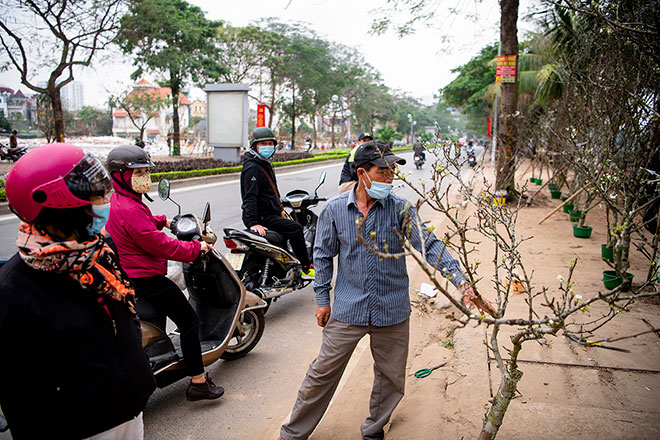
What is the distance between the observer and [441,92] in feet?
112

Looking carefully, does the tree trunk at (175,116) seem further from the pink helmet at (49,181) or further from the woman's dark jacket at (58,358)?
the woman's dark jacket at (58,358)

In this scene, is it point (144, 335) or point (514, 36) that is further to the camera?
point (514, 36)

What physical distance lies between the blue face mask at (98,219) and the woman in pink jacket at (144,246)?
1.06m

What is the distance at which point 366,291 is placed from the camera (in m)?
2.32

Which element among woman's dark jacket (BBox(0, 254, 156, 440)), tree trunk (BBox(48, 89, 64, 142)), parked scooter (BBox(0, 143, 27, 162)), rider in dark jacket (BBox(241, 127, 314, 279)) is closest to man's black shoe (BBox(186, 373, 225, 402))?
woman's dark jacket (BBox(0, 254, 156, 440))

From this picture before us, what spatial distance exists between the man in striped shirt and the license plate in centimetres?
173

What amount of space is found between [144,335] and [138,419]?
108 cm

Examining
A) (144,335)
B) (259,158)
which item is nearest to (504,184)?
(259,158)

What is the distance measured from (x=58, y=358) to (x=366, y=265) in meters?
1.37

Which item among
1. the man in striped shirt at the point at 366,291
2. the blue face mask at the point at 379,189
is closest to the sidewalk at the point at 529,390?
the man in striped shirt at the point at 366,291

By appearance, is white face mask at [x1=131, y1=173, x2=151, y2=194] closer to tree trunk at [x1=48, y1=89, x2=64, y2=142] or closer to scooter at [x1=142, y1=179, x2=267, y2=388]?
scooter at [x1=142, y1=179, x2=267, y2=388]

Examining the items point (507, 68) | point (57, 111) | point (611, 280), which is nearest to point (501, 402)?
point (611, 280)

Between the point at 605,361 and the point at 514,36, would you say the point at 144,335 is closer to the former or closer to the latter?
the point at 605,361

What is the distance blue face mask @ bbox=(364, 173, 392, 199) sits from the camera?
2326 millimetres
